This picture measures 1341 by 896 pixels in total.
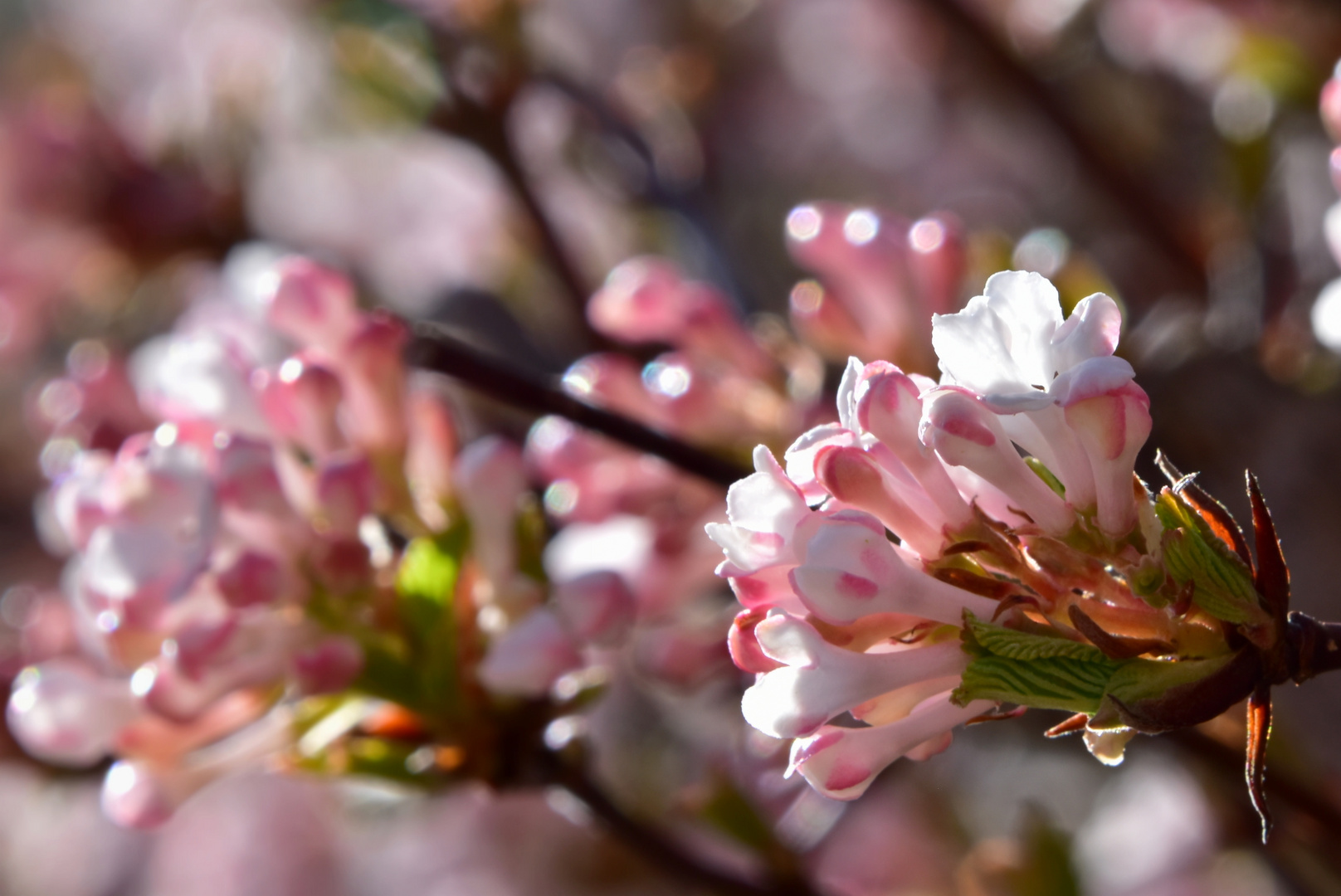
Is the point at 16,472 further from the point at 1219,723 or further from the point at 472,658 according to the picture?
the point at 1219,723

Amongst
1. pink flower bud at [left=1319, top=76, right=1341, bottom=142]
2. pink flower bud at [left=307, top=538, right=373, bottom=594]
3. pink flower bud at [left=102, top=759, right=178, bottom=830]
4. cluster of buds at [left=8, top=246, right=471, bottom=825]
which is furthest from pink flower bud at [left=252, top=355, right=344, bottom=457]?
pink flower bud at [left=1319, top=76, right=1341, bottom=142]

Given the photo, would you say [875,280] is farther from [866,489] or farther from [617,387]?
[866,489]

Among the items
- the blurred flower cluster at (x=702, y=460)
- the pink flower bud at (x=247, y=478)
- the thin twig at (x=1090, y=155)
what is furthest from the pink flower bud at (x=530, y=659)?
the thin twig at (x=1090, y=155)

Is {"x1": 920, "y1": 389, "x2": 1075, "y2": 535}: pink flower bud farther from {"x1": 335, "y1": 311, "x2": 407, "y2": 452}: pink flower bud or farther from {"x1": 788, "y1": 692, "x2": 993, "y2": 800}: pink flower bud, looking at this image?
{"x1": 335, "y1": 311, "x2": 407, "y2": 452}: pink flower bud

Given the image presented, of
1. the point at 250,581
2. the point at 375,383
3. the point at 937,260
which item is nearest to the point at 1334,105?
the point at 937,260

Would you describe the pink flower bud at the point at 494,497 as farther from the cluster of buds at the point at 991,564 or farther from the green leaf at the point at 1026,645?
the green leaf at the point at 1026,645

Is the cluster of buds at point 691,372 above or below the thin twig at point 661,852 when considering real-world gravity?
above
